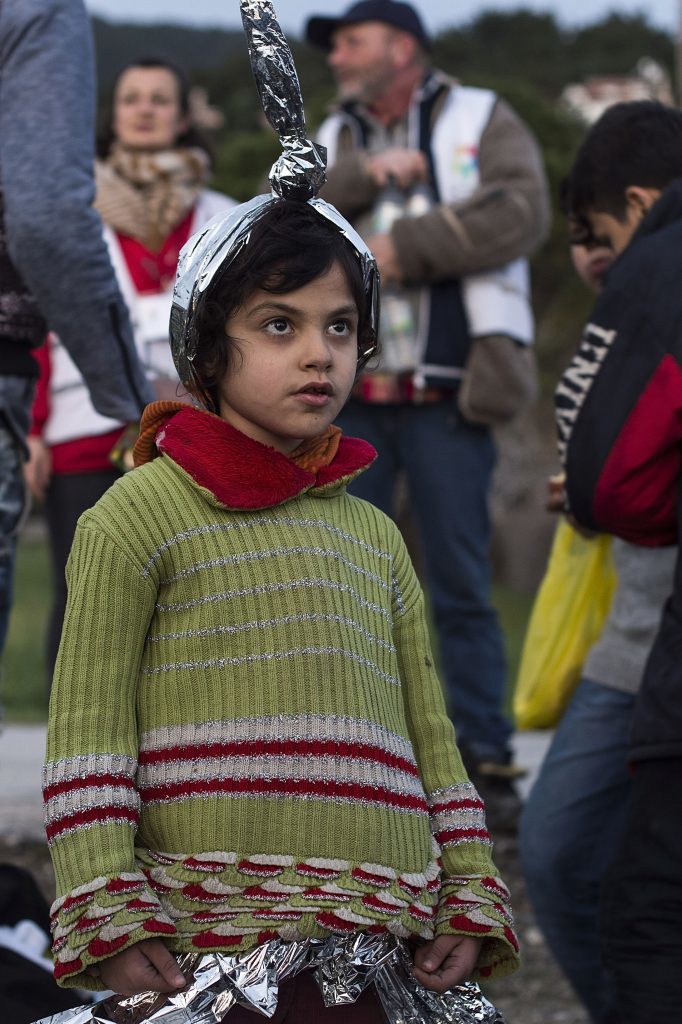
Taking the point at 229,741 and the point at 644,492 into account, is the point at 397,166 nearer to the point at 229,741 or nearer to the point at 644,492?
the point at 644,492

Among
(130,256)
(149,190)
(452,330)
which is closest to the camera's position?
(130,256)

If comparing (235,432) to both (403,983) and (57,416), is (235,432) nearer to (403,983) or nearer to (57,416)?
(403,983)

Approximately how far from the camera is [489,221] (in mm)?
4402

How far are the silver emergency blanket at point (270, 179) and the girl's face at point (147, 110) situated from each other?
2.61 metres

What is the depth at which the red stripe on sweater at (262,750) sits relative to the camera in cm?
188

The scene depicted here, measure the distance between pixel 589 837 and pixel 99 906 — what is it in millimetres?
1511

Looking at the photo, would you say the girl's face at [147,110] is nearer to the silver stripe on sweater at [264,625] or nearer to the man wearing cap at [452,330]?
the man wearing cap at [452,330]

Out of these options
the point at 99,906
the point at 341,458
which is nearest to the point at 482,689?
the point at 341,458

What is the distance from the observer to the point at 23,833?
4.61m

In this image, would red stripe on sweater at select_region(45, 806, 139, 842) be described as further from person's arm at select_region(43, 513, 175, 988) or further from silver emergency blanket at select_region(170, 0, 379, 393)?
silver emergency blanket at select_region(170, 0, 379, 393)

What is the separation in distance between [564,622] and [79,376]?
150cm

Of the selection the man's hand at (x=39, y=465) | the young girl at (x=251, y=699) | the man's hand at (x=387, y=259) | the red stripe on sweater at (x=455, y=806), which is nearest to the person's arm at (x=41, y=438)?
the man's hand at (x=39, y=465)

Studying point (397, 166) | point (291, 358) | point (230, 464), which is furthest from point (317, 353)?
point (397, 166)

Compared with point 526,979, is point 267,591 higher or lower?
higher
